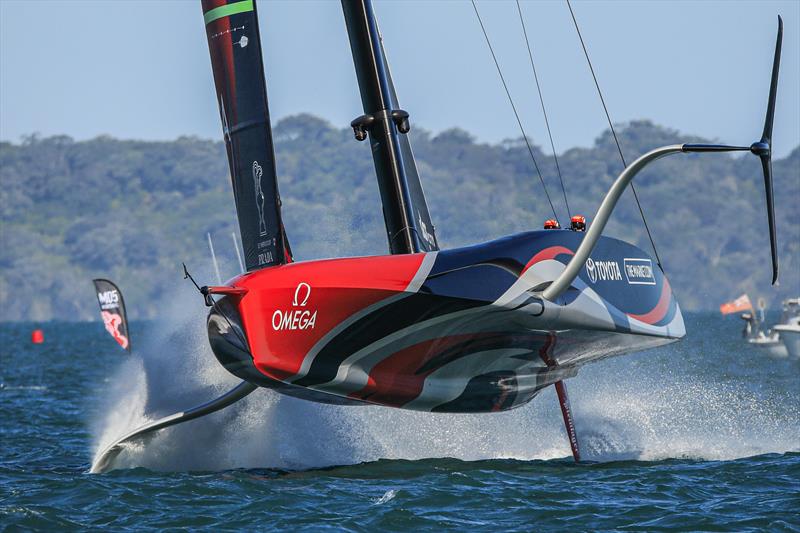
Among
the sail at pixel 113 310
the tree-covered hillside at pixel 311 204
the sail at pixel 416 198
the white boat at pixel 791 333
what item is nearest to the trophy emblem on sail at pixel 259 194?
the sail at pixel 416 198

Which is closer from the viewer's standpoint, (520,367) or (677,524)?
(677,524)

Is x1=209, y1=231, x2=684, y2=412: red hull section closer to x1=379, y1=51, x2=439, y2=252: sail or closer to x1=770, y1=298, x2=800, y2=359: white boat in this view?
x1=379, y1=51, x2=439, y2=252: sail

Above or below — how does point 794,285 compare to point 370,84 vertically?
below

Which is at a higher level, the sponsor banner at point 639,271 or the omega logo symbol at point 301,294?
the omega logo symbol at point 301,294

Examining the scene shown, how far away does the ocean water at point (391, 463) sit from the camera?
259 inches

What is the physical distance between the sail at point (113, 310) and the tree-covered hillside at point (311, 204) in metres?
81.0

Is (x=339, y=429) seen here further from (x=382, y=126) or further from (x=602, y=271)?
(x=602, y=271)

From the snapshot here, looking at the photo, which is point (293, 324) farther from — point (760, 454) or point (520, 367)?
point (760, 454)

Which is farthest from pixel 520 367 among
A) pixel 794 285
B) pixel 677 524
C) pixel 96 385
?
pixel 794 285

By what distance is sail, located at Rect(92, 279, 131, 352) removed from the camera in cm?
1551

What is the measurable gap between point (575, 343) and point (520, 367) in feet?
1.53

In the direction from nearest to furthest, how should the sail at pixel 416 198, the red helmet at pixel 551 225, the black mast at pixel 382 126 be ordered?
1. the red helmet at pixel 551 225
2. the black mast at pixel 382 126
3. the sail at pixel 416 198

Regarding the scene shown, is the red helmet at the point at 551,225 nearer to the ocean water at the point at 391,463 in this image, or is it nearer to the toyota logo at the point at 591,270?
the toyota logo at the point at 591,270

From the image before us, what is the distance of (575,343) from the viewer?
7535mm
